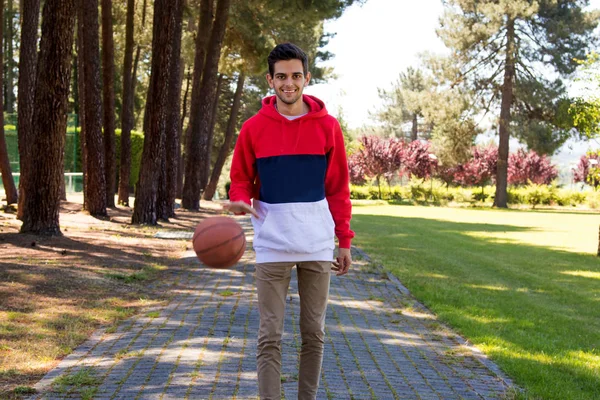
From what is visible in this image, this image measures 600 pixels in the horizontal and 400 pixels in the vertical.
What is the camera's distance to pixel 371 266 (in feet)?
46.9

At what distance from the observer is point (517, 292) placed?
12234mm

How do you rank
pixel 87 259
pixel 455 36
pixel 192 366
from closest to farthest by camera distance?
pixel 192 366 → pixel 87 259 → pixel 455 36

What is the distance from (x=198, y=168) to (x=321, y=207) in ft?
75.1

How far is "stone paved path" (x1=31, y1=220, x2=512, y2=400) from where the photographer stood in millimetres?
5363

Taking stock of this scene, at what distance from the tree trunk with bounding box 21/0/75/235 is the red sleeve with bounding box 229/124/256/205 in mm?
9890

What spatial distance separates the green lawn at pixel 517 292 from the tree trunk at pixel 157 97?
17.6 feet

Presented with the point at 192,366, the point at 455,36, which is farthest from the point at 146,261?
the point at 455,36

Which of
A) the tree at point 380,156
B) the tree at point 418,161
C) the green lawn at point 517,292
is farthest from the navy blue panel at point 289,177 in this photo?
the tree at point 418,161

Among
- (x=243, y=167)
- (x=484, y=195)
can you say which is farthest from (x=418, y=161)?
(x=243, y=167)

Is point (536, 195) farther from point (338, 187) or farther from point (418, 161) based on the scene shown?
point (338, 187)

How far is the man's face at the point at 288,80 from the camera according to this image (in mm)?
4344

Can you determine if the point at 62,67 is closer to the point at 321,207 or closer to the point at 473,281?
the point at 473,281

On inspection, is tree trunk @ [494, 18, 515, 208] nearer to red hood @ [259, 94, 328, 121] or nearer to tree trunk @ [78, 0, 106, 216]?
tree trunk @ [78, 0, 106, 216]

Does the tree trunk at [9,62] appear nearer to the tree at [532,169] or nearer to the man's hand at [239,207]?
the tree at [532,169]
